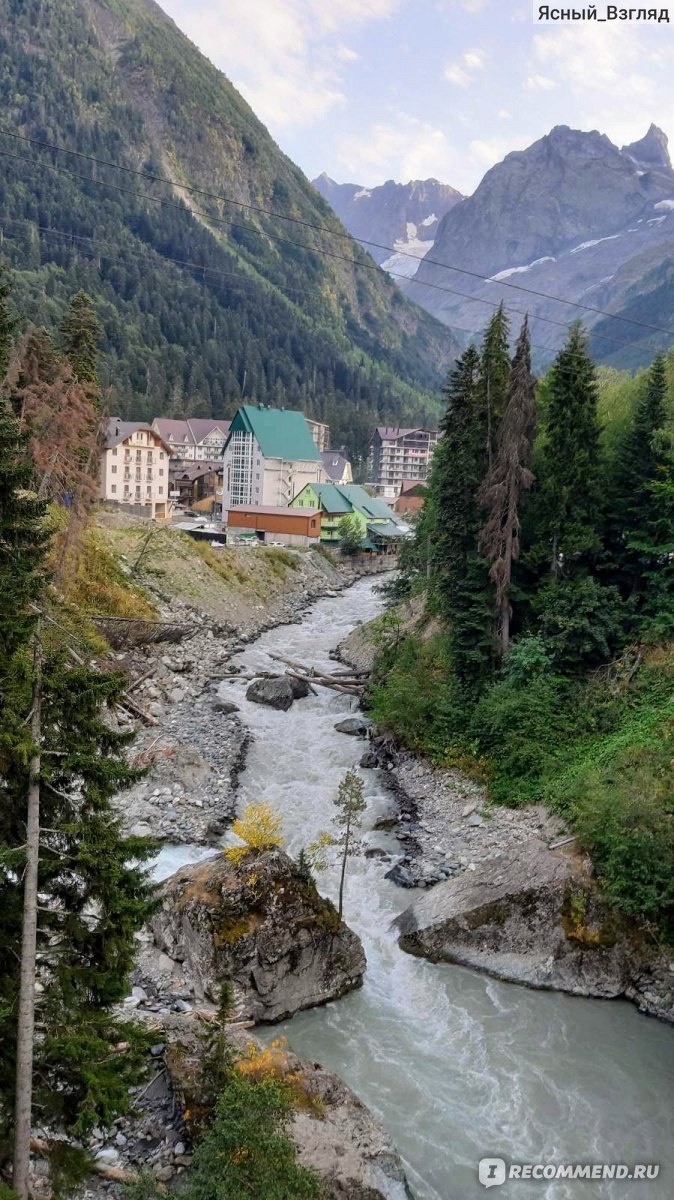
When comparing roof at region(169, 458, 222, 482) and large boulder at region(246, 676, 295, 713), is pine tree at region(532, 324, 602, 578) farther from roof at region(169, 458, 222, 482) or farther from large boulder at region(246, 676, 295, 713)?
roof at region(169, 458, 222, 482)

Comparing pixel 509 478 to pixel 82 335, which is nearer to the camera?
pixel 509 478

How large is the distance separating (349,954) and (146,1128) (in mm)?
5105

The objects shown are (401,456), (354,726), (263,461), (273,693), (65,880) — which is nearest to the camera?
(65,880)

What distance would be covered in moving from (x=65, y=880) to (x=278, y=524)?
2488 inches

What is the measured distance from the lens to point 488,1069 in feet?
38.7

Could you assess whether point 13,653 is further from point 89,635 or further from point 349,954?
point 89,635

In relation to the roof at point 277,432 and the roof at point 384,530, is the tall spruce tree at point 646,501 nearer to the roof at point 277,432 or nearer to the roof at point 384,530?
the roof at point 384,530

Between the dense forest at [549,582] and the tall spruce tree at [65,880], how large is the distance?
42.4ft

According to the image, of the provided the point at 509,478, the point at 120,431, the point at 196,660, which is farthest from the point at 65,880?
the point at 120,431

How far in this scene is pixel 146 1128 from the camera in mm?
9297

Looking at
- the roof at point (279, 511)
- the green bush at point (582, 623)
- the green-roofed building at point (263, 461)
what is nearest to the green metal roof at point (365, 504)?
the green-roofed building at point (263, 461)

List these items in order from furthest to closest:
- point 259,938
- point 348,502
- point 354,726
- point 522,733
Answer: point 348,502, point 354,726, point 522,733, point 259,938

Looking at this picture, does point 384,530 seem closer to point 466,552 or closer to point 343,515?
point 343,515

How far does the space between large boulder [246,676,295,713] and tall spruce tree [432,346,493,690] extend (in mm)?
8216
